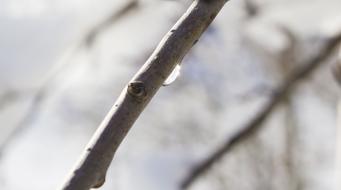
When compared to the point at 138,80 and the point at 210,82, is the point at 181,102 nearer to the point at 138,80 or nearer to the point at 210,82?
the point at 210,82

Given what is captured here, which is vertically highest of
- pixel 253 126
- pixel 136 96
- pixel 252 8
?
pixel 136 96

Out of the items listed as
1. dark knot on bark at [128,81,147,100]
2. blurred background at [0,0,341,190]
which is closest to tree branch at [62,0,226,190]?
dark knot on bark at [128,81,147,100]

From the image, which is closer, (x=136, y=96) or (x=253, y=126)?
(x=136, y=96)

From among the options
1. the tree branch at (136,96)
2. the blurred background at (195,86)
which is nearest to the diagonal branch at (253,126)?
the blurred background at (195,86)

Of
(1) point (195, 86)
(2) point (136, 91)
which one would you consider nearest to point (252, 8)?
(1) point (195, 86)

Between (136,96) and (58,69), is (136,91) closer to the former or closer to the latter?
(136,96)

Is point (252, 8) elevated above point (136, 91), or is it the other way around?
point (136, 91)

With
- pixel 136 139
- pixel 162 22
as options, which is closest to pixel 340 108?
pixel 162 22

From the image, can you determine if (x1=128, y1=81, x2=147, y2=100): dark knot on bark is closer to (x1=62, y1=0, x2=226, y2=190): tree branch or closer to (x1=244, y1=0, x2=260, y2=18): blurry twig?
(x1=62, y1=0, x2=226, y2=190): tree branch
